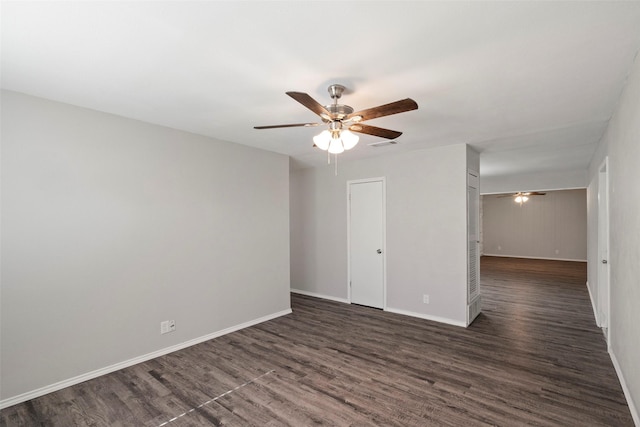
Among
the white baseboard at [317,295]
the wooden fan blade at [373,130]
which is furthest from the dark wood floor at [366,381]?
the wooden fan blade at [373,130]

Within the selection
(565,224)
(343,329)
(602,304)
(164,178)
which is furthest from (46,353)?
(565,224)

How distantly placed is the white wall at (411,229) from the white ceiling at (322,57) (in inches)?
48.8

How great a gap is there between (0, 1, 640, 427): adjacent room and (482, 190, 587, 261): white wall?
650cm

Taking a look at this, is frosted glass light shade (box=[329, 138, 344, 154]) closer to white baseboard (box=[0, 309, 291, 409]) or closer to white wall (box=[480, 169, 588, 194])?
white baseboard (box=[0, 309, 291, 409])

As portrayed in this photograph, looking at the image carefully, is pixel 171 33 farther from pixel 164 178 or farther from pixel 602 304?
pixel 602 304

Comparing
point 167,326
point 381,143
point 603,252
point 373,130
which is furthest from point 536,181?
point 167,326

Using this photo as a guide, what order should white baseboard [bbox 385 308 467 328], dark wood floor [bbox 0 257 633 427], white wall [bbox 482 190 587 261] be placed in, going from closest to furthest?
dark wood floor [bbox 0 257 633 427] → white baseboard [bbox 385 308 467 328] → white wall [bbox 482 190 587 261]

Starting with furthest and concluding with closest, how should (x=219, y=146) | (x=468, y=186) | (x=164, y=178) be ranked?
(x=468, y=186) → (x=219, y=146) → (x=164, y=178)

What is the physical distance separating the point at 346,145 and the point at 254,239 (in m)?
2.42

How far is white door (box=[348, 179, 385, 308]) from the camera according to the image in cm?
491

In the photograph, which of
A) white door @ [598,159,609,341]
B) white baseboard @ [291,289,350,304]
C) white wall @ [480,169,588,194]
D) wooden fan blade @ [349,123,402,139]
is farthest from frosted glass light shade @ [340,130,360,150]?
white wall @ [480,169,588,194]

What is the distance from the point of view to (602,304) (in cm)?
392

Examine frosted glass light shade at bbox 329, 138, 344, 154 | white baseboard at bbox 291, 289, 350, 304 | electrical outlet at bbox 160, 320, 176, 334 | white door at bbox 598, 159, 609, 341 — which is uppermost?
frosted glass light shade at bbox 329, 138, 344, 154

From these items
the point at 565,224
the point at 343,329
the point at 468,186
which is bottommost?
the point at 343,329
